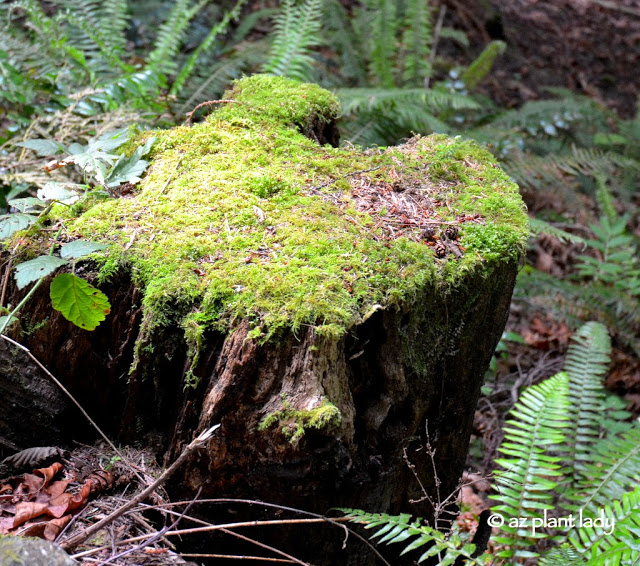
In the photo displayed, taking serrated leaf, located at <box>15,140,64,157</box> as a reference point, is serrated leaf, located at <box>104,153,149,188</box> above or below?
below

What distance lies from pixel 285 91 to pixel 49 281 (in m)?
1.42

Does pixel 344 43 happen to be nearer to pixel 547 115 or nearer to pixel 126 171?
pixel 547 115

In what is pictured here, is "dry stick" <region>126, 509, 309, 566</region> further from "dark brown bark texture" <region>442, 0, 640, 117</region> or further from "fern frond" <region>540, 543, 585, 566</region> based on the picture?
"dark brown bark texture" <region>442, 0, 640, 117</region>

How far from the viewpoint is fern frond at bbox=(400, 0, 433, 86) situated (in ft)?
18.1

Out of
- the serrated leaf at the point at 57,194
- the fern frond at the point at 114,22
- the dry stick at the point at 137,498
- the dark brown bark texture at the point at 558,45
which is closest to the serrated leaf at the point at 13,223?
the serrated leaf at the point at 57,194

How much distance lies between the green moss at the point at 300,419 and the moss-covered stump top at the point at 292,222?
0.71 feet

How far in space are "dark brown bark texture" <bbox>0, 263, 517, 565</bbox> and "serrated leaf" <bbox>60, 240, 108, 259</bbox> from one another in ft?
0.55

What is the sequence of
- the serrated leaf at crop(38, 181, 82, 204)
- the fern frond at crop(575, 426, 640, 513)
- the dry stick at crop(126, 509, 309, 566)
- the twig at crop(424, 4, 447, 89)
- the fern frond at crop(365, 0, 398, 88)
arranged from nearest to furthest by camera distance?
the dry stick at crop(126, 509, 309, 566) < the serrated leaf at crop(38, 181, 82, 204) < the fern frond at crop(575, 426, 640, 513) < the fern frond at crop(365, 0, 398, 88) < the twig at crop(424, 4, 447, 89)

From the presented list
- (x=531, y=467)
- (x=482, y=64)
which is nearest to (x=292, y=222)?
Answer: (x=531, y=467)

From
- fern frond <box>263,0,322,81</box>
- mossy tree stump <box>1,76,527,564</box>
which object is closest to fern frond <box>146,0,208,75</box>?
fern frond <box>263,0,322,81</box>

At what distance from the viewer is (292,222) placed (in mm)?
1991

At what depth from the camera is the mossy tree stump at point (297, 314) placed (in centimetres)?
164

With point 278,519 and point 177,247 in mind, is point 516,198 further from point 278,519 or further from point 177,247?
point 278,519

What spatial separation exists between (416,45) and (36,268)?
15.7 ft
